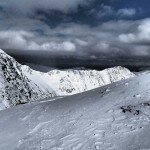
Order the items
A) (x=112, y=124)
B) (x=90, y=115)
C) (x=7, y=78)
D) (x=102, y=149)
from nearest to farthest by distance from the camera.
Answer: 1. (x=102, y=149)
2. (x=112, y=124)
3. (x=90, y=115)
4. (x=7, y=78)

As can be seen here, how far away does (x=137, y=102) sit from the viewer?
16.1 meters

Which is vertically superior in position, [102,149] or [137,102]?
[137,102]

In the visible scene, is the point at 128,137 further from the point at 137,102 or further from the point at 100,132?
the point at 137,102

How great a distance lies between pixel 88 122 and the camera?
1505cm

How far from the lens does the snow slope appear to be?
12.6 metres

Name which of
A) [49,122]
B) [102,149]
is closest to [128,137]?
[102,149]

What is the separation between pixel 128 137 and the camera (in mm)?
12461

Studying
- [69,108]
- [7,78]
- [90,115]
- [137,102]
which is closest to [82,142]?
[90,115]

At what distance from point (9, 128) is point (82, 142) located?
20.2ft

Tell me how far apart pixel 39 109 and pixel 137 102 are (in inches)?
266

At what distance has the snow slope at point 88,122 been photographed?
41.4 feet

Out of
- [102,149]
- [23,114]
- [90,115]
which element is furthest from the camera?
[23,114]

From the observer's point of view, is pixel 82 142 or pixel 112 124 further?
pixel 112 124

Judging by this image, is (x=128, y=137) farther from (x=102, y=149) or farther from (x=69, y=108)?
(x=69, y=108)
